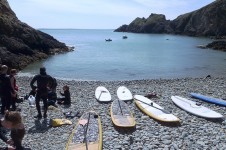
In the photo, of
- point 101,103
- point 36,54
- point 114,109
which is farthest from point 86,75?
point 114,109

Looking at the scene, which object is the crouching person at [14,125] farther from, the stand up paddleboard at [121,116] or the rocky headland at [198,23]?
the rocky headland at [198,23]

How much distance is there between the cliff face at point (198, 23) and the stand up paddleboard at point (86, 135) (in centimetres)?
11537

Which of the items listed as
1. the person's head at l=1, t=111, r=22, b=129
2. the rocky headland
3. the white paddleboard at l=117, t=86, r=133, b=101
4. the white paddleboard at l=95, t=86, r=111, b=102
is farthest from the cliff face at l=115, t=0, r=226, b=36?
the person's head at l=1, t=111, r=22, b=129

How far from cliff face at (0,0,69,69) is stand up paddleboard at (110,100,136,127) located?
23.5m

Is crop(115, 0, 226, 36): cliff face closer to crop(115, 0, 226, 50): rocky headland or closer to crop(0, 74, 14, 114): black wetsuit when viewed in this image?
crop(115, 0, 226, 50): rocky headland

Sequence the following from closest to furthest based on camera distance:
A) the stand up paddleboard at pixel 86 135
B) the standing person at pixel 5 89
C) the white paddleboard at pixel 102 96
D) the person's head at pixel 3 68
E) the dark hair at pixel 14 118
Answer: the dark hair at pixel 14 118 → the stand up paddleboard at pixel 86 135 → the person's head at pixel 3 68 → the standing person at pixel 5 89 → the white paddleboard at pixel 102 96

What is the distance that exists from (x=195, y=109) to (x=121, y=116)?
3.72 metres

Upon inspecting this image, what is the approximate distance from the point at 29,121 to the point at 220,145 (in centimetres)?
738

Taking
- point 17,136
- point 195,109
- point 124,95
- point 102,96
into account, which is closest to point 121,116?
point 195,109

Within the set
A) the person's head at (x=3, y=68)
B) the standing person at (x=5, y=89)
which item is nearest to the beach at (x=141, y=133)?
the standing person at (x=5, y=89)

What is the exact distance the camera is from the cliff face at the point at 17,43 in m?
39.8

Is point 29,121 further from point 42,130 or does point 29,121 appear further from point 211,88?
point 211,88

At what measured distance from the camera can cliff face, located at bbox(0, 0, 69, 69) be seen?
131ft

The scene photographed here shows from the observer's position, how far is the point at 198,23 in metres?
146
